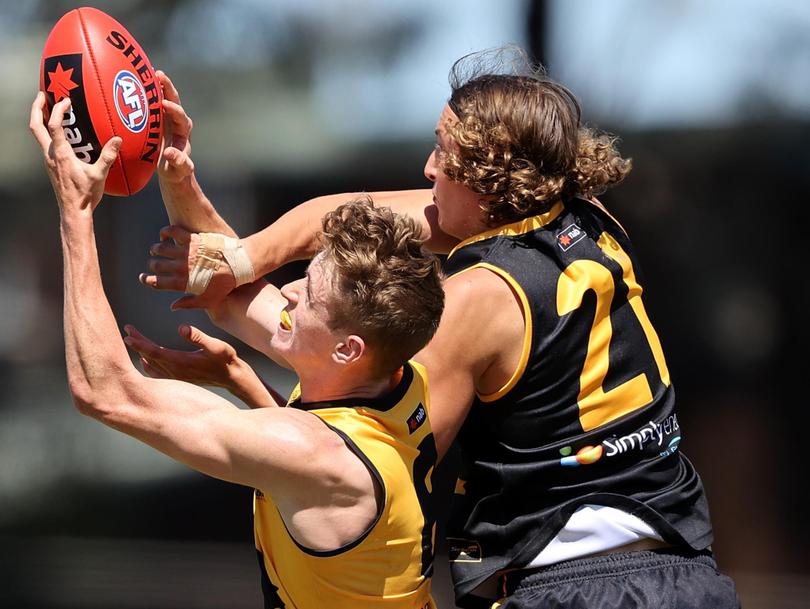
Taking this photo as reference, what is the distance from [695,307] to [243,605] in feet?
6.67

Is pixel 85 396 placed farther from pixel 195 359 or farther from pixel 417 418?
pixel 417 418

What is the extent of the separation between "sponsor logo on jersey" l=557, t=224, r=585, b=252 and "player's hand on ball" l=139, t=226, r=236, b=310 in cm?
74

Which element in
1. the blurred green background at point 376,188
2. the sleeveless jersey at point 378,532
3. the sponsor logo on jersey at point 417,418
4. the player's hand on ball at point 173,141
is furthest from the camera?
the blurred green background at point 376,188

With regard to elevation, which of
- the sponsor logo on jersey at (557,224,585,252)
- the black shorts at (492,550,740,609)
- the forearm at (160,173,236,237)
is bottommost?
the black shorts at (492,550,740,609)

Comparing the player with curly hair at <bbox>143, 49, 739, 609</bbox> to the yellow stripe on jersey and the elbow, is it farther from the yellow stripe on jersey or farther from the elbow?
the elbow

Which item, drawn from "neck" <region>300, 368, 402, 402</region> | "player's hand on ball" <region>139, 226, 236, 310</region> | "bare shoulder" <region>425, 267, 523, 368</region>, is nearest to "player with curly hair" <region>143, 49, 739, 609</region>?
"bare shoulder" <region>425, 267, 523, 368</region>

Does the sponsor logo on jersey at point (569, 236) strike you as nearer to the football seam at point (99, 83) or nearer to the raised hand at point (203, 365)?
the raised hand at point (203, 365)

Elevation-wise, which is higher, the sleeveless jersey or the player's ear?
the player's ear

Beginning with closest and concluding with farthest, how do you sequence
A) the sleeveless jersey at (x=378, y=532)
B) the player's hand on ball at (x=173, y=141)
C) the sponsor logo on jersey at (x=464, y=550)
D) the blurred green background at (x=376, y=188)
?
1. the sleeveless jersey at (x=378, y=532)
2. the sponsor logo on jersey at (x=464, y=550)
3. the player's hand on ball at (x=173, y=141)
4. the blurred green background at (x=376, y=188)

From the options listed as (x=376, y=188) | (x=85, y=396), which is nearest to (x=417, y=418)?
(x=85, y=396)

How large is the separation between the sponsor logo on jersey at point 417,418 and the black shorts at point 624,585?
42cm

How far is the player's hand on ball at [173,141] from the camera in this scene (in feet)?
7.95

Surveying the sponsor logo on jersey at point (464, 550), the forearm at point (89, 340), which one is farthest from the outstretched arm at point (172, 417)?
the sponsor logo on jersey at point (464, 550)

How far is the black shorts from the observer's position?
7.22ft
